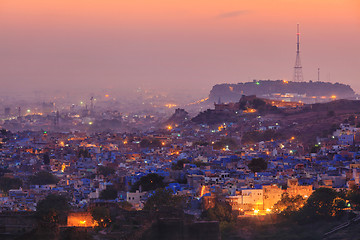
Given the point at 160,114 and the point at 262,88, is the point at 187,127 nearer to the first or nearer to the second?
the point at 160,114

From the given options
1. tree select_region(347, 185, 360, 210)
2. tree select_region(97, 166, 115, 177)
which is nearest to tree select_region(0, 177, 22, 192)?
tree select_region(97, 166, 115, 177)

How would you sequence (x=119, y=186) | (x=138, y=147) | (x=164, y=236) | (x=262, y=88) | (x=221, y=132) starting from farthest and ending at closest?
(x=262, y=88)
(x=221, y=132)
(x=138, y=147)
(x=119, y=186)
(x=164, y=236)

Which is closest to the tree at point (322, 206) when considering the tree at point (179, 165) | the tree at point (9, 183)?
the tree at point (179, 165)

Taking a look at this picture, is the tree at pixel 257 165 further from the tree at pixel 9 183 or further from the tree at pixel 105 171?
the tree at pixel 9 183

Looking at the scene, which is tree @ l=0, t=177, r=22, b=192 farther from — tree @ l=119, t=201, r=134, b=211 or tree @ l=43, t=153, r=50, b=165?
tree @ l=119, t=201, r=134, b=211

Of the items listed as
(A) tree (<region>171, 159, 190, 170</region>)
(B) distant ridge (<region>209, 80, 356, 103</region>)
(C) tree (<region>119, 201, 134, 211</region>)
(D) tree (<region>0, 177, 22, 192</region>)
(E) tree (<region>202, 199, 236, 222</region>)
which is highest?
(B) distant ridge (<region>209, 80, 356, 103</region>)

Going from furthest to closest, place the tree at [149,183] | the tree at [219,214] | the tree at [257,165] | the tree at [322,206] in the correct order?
the tree at [257,165], the tree at [149,183], the tree at [322,206], the tree at [219,214]

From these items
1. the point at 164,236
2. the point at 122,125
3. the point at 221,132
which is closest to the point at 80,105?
the point at 122,125
